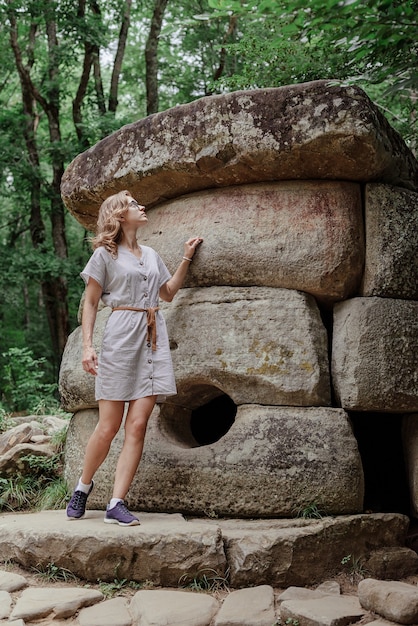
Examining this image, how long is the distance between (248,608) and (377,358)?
178cm

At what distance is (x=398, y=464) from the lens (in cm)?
513

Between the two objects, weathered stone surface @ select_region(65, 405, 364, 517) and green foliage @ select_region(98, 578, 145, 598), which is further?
weathered stone surface @ select_region(65, 405, 364, 517)

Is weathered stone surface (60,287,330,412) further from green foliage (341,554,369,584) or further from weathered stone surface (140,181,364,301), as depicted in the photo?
green foliage (341,554,369,584)

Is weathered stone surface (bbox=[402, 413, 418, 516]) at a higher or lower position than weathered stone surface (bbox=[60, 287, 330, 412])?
lower

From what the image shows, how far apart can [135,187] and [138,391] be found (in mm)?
1780

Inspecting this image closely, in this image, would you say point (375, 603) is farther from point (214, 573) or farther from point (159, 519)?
point (159, 519)

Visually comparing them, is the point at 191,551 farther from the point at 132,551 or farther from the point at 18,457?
the point at 18,457

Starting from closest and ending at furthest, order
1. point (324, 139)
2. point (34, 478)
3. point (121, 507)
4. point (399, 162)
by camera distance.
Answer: point (121, 507) < point (324, 139) < point (399, 162) < point (34, 478)

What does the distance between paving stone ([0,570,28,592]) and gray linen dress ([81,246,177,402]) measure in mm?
1097

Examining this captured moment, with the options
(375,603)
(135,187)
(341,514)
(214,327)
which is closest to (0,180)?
(135,187)

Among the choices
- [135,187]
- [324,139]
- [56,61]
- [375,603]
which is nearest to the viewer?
[375,603]

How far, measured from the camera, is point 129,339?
13.4 ft

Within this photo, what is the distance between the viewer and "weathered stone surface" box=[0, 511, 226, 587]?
353 centimetres

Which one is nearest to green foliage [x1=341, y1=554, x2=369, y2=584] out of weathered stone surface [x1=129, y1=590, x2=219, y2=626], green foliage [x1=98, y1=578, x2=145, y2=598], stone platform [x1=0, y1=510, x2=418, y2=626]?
stone platform [x1=0, y1=510, x2=418, y2=626]
